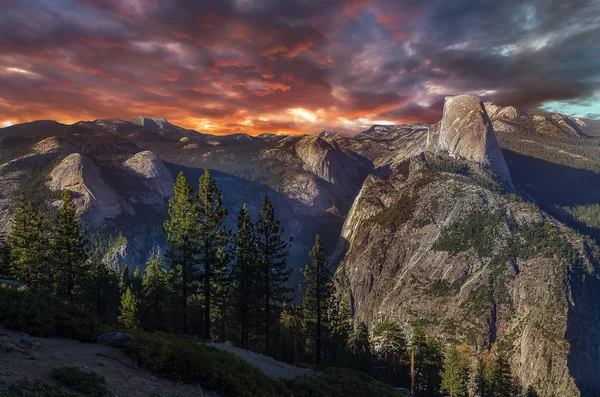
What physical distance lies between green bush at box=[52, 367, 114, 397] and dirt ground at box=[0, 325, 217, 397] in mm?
278

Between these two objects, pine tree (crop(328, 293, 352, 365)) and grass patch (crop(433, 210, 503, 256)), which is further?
grass patch (crop(433, 210, 503, 256))

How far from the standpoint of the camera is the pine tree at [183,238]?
28.8m

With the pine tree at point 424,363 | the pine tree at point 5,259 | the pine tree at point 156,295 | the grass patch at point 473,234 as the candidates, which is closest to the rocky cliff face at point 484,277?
the grass patch at point 473,234

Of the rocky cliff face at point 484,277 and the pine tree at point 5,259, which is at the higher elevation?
the pine tree at point 5,259

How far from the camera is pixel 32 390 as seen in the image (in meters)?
7.17

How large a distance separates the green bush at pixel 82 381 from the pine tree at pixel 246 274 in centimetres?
2420

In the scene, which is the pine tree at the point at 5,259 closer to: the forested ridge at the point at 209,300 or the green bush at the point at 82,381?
the forested ridge at the point at 209,300

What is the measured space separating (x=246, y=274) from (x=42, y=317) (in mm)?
21302

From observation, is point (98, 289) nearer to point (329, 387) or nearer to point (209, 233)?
point (209, 233)

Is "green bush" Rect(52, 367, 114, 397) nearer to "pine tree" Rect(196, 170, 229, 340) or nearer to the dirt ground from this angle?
the dirt ground

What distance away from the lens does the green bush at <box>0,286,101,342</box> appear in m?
12.1

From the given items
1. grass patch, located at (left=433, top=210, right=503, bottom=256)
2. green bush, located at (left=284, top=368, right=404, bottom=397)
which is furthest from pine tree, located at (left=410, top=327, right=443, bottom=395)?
grass patch, located at (left=433, top=210, right=503, bottom=256)

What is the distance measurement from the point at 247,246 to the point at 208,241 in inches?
201

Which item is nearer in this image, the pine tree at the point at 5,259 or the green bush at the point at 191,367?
the green bush at the point at 191,367
